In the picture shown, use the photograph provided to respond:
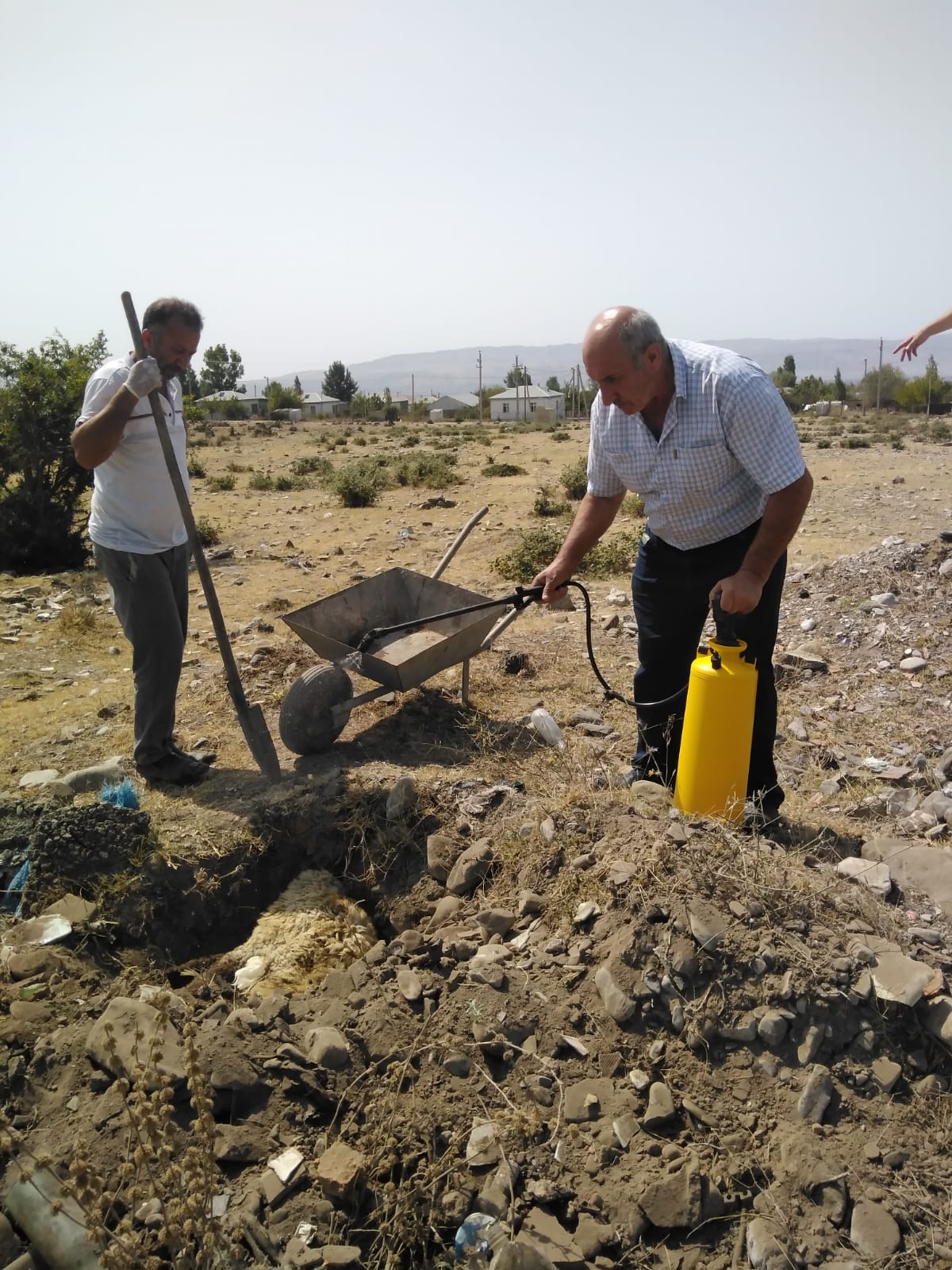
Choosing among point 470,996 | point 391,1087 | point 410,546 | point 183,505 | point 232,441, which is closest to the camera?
point 391,1087

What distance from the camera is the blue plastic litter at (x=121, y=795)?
3625 mm

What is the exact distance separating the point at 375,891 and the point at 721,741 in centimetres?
143

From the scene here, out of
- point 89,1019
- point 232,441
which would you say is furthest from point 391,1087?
point 232,441

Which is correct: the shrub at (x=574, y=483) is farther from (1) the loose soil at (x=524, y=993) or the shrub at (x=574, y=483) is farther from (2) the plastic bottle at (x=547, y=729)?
(2) the plastic bottle at (x=547, y=729)

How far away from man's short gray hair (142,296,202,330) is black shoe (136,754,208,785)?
184 cm

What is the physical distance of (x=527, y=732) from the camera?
4.43m

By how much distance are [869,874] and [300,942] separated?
78.3 inches

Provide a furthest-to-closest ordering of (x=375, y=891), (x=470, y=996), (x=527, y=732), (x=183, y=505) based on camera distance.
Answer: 1. (x=527, y=732)
2. (x=183, y=505)
3. (x=375, y=891)
4. (x=470, y=996)

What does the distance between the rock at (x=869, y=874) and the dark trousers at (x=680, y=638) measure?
1.18 feet

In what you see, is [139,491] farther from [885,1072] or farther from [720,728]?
[885,1072]

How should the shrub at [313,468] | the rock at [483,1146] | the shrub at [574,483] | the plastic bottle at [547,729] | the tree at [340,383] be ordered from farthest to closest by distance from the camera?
1. the tree at [340,383]
2. the shrub at [313,468]
3. the shrub at [574,483]
4. the plastic bottle at [547,729]
5. the rock at [483,1146]

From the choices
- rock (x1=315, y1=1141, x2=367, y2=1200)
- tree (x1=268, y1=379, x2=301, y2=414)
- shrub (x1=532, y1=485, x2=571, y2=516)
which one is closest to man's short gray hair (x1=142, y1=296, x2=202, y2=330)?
rock (x1=315, y1=1141, x2=367, y2=1200)

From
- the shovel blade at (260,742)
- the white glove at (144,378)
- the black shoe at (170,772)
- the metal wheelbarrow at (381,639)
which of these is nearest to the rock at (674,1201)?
the metal wheelbarrow at (381,639)

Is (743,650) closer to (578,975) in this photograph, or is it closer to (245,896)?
(578,975)
